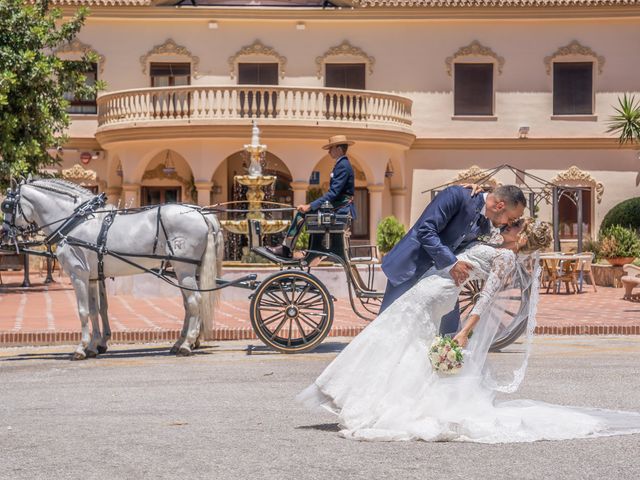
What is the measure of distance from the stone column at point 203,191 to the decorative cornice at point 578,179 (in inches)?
406

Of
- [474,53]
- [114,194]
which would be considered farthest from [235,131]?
[474,53]

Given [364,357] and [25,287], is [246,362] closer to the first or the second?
[364,357]

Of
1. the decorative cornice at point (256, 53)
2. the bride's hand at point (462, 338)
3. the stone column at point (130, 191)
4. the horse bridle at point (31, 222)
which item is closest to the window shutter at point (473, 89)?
the decorative cornice at point (256, 53)

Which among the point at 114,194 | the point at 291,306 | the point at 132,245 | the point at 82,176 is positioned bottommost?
the point at 291,306

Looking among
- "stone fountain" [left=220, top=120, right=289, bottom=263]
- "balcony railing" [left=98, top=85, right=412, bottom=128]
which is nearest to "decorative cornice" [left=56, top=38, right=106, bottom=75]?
"balcony railing" [left=98, top=85, right=412, bottom=128]

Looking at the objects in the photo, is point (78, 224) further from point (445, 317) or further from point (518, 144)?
point (518, 144)

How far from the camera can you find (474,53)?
34125 millimetres

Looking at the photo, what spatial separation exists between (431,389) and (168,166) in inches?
1055

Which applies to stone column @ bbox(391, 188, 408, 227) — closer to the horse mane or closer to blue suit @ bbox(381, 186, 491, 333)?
the horse mane

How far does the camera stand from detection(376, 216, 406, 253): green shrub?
30.7 metres

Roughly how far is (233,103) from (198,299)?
17609 millimetres

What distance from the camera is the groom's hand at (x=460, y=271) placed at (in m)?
8.02

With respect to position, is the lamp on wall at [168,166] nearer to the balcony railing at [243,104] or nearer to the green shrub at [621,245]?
the balcony railing at [243,104]

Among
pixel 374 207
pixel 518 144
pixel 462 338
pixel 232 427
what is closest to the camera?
pixel 462 338
